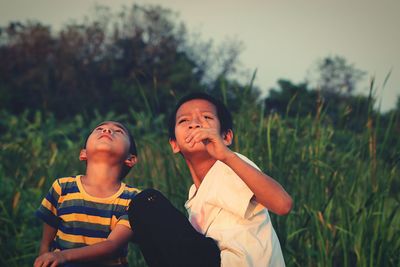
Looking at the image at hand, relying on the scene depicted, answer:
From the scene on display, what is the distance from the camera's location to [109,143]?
84.4 inches

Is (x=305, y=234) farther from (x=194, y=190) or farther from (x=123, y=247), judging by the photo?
(x=123, y=247)

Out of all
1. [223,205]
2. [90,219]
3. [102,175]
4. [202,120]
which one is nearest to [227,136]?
[202,120]

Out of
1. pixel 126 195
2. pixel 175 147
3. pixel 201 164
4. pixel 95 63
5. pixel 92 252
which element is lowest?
pixel 92 252

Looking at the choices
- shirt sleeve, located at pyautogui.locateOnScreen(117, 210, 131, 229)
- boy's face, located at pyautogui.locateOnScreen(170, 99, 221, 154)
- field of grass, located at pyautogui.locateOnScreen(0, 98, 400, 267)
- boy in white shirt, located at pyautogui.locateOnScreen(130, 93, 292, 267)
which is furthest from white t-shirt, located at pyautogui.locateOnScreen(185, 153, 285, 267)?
field of grass, located at pyautogui.locateOnScreen(0, 98, 400, 267)

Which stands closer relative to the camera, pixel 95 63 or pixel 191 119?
pixel 191 119

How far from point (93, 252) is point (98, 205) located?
0.73ft

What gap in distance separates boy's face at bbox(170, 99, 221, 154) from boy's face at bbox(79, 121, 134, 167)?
0.22 meters

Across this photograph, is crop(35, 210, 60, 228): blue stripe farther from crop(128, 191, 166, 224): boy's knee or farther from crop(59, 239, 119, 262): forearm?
crop(128, 191, 166, 224): boy's knee

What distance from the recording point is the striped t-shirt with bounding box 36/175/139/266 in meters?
2.06

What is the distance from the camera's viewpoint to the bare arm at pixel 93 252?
69.7 inches

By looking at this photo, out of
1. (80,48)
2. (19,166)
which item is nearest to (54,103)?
(80,48)

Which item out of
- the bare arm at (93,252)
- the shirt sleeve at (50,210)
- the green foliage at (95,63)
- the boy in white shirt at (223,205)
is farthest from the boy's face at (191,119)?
the green foliage at (95,63)

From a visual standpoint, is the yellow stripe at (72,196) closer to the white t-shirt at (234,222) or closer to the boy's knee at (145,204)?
the boy's knee at (145,204)

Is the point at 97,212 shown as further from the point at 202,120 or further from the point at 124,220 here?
the point at 202,120
